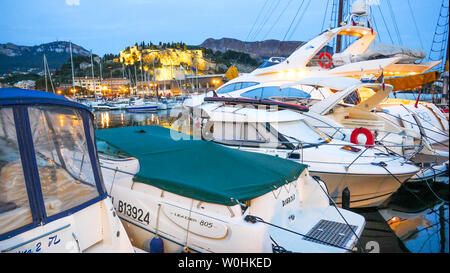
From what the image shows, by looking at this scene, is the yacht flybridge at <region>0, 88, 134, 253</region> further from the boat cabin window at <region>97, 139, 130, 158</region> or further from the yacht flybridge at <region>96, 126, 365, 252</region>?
Result: the boat cabin window at <region>97, 139, 130, 158</region>

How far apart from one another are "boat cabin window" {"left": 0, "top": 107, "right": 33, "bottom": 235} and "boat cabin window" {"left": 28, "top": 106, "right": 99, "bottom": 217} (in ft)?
0.52

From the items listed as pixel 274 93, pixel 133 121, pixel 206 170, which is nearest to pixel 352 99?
pixel 274 93

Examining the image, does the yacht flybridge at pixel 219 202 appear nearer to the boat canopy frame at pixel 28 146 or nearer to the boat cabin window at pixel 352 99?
the boat canopy frame at pixel 28 146

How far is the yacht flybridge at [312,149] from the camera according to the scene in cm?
657

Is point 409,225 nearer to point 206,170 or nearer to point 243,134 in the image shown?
point 243,134

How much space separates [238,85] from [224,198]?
1204 centimetres

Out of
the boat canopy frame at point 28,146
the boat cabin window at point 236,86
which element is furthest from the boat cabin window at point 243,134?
the boat cabin window at point 236,86

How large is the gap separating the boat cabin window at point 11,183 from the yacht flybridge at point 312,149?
5422mm

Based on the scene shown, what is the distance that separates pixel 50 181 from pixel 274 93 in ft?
38.3

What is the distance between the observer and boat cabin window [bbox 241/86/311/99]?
13.3m

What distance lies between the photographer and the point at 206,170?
4.34 metres

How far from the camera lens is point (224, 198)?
3703mm

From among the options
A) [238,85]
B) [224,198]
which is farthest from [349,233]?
[238,85]
